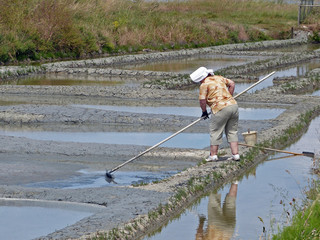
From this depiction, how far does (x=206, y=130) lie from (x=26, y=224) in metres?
6.23

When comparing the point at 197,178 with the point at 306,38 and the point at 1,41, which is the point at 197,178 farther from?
the point at 306,38

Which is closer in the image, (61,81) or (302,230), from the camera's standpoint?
(302,230)

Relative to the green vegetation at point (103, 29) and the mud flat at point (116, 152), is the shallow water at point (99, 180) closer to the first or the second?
the mud flat at point (116, 152)

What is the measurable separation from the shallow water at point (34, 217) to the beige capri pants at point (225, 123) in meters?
2.55

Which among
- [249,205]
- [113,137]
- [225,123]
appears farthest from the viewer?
[113,137]

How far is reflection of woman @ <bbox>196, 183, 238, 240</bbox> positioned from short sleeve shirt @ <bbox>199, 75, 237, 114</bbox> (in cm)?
130

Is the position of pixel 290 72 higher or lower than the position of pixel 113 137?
lower

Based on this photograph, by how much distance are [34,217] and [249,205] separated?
2.28 metres

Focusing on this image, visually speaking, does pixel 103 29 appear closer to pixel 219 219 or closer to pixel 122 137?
pixel 122 137

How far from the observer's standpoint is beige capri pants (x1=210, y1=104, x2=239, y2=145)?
382 inches

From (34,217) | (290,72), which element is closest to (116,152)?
(34,217)

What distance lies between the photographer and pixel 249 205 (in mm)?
8094

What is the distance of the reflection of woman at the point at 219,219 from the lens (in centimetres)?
700

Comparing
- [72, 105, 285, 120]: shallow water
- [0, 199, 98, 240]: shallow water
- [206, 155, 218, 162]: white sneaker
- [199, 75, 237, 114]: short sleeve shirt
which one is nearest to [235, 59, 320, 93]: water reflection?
[72, 105, 285, 120]: shallow water
